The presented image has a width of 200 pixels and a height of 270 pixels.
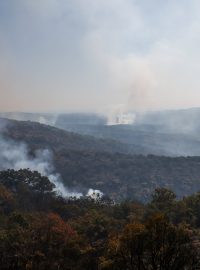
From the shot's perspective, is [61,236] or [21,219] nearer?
[61,236]

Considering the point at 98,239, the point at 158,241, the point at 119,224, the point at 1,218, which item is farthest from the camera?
the point at 1,218

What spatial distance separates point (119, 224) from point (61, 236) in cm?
1546

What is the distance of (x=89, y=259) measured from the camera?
53.9 m

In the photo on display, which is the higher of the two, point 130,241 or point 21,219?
point 130,241

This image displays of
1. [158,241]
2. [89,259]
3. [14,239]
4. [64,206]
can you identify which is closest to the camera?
[158,241]

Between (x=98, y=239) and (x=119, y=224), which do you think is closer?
(x=98, y=239)

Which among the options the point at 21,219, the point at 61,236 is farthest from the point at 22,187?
the point at 61,236

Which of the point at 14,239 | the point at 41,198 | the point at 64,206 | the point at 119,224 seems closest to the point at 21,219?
the point at 14,239

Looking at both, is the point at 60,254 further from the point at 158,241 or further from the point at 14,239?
the point at 158,241

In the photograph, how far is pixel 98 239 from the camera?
68000 mm

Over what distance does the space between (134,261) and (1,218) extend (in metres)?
54.0

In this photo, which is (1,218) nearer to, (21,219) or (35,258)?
(21,219)

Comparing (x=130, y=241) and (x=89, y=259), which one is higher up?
(x=130, y=241)

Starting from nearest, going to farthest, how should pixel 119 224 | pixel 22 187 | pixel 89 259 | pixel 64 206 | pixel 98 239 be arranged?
pixel 89 259 → pixel 98 239 → pixel 119 224 → pixel 64 206 → pixel 22 187
